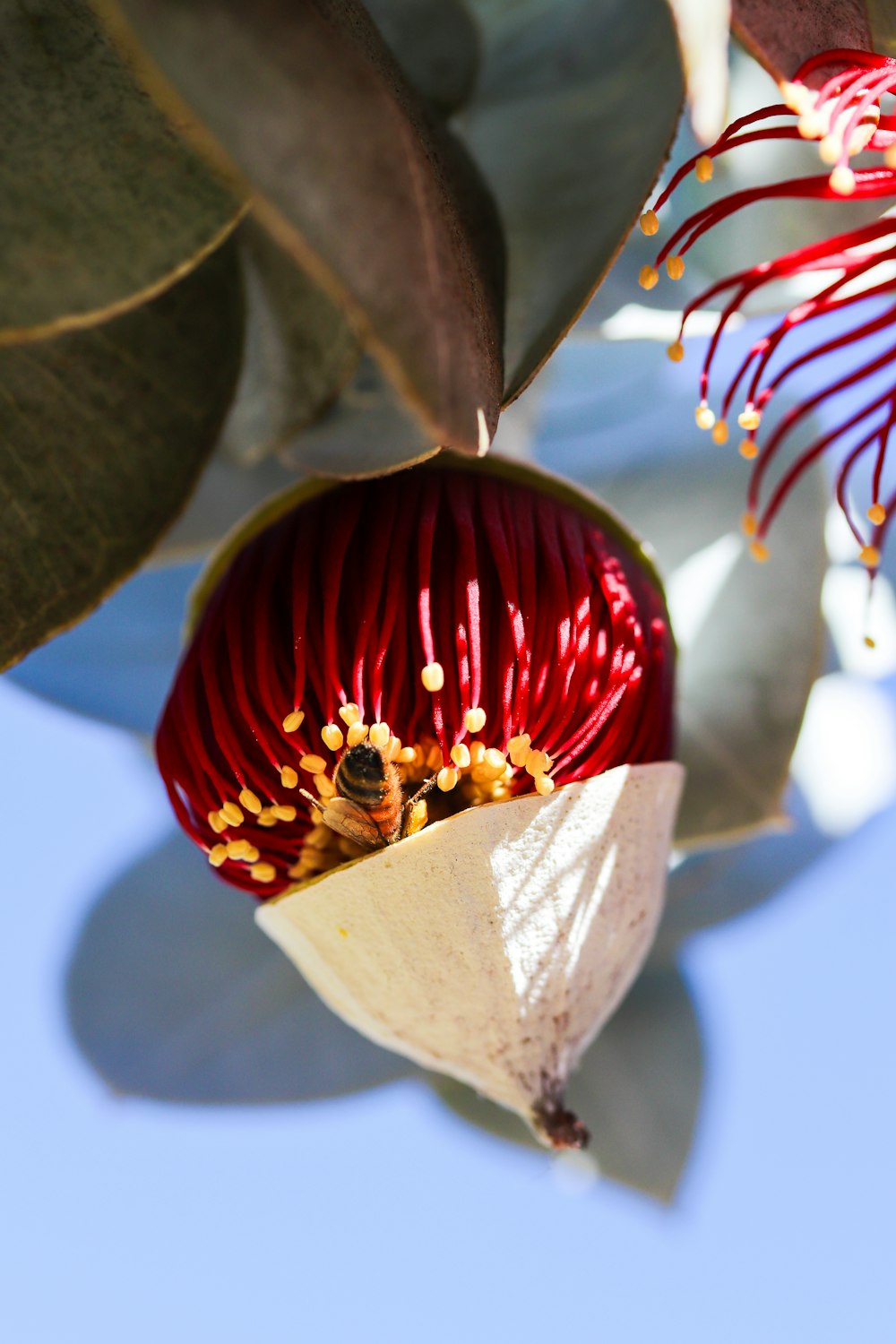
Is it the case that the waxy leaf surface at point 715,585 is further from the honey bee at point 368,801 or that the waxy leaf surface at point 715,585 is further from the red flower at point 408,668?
the honey bee at point 368,801

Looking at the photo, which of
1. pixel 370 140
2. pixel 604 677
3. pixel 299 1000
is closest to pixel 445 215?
pixel 370 140

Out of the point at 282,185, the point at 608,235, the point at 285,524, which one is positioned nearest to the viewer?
the point at 282,185

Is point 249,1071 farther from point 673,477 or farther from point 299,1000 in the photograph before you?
point 673,477

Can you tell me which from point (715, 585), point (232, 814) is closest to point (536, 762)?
point (232, 814)

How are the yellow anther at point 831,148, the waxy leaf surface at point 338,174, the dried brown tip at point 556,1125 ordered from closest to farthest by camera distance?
the waxy leaf surface at point 338,174
the yellow anther at point 831,148
the dried brown tip at point 556,1125

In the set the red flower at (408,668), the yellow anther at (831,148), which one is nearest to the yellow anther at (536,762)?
the red flower at (408,668)

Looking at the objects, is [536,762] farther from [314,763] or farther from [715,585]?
[715,585]

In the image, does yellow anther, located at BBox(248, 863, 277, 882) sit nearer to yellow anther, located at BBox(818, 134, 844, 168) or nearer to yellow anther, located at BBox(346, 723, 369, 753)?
yellow anther, located at BBox(346, 723, 369, 753)
